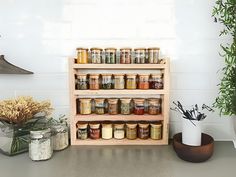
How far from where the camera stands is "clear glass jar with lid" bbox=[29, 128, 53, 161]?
1057 mm

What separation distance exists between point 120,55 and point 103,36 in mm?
144

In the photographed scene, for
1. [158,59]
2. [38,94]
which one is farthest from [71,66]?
[158,59]

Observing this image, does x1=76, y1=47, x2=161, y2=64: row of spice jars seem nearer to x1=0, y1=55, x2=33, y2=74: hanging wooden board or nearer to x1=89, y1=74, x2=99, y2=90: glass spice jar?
x1=89, y1=74, x2=99, y2=90: glass spice jar

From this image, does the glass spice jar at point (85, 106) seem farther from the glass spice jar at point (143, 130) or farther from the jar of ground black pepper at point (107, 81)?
the glass spice jar at point (143, 130)

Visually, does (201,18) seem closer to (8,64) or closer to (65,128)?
(65,128)

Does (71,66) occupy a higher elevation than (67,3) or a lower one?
lower

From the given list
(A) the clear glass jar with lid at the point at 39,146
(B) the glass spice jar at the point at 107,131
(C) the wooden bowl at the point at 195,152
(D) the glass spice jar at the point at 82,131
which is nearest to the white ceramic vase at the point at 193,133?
(C) the wooden bowl at the point at 195,152

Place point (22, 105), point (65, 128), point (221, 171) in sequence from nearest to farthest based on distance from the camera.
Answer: point (221, 171)
point (22, 105)
point (65, 128)

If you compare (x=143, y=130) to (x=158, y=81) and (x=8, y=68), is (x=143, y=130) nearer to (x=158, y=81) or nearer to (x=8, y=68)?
(x=158, y=81)

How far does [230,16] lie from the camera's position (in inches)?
41.6

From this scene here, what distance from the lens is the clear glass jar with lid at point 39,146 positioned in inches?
41.6

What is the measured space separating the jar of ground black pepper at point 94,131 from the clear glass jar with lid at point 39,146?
22 centimetres

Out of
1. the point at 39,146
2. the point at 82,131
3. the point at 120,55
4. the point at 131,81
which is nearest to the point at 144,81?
the point at 131,81

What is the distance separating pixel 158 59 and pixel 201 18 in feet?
0.96
